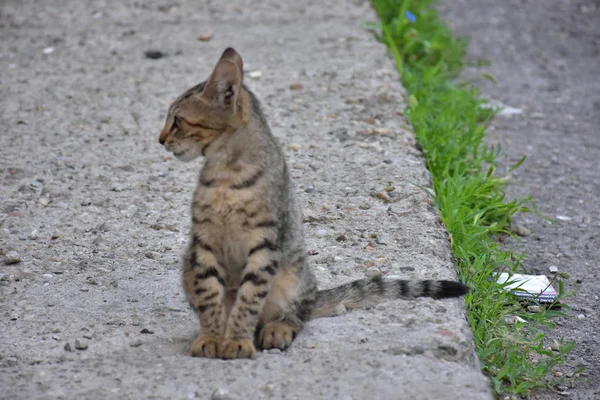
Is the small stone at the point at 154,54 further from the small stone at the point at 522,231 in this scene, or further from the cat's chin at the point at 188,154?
the cat's chin at the point at 188,154

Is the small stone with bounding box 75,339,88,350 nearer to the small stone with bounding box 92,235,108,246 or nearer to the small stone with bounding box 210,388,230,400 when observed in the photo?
the small stone with bounding box 210,388,230,400

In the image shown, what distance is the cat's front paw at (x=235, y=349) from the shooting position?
3.76 metres

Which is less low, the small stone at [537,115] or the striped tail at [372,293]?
the striped tail at [372,293]

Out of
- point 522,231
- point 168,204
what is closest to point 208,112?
point 168,204

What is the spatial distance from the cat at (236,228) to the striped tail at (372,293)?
7.2 inches

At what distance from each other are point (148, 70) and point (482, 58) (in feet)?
11.2

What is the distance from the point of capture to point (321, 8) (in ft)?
29.4

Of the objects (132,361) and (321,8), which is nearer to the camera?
(132,361)

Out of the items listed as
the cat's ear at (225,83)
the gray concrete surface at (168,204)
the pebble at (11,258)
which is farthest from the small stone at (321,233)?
the pebble at (11,258)

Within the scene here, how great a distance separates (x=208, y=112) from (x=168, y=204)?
1721 mm

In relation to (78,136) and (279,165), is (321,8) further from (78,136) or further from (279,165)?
(279,165)

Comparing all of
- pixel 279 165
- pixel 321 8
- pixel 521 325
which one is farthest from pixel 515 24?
pixel 279 165

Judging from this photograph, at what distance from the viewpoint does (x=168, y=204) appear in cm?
554

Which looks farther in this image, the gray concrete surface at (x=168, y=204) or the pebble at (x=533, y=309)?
the pebble at (x=533, y=309)
